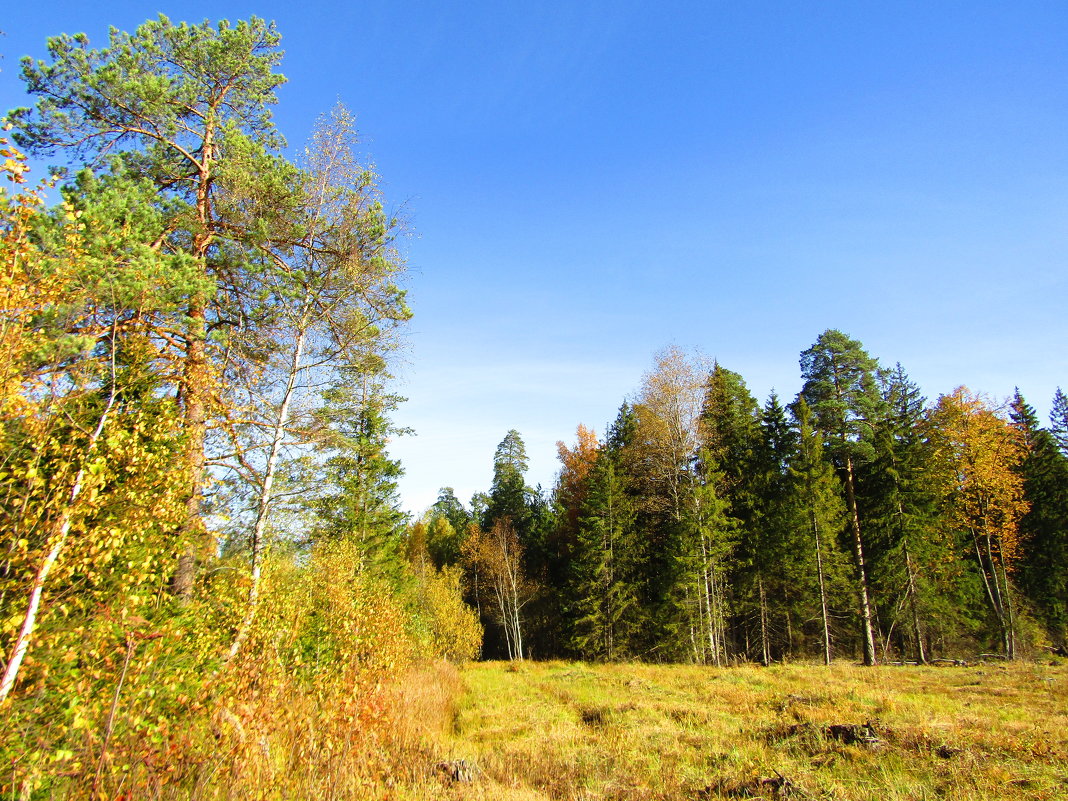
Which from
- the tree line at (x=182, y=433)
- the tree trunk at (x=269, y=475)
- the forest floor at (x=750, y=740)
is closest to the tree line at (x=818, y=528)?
the forest floor at (x=750, y=740)

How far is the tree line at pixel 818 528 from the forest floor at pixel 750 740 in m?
8.47

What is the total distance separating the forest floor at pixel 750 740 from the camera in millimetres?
6930

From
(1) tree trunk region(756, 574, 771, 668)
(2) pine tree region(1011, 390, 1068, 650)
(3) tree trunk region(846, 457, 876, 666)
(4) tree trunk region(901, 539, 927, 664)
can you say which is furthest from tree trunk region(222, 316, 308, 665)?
(2) pine tree region(1011, 390, 1068, 650)

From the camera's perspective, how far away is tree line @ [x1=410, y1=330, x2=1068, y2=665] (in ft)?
80.4

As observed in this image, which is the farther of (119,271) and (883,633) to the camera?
(883,633)

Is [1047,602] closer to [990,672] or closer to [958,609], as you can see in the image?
[958,609]

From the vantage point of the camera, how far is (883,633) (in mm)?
30938

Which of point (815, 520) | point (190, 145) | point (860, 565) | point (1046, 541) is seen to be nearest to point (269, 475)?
point (190, 145)

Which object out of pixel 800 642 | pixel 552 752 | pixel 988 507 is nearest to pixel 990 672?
pixel 988 507

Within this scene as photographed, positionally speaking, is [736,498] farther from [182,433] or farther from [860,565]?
[182,433]

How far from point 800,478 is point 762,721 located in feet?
55.5

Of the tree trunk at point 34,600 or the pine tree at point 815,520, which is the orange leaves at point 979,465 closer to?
the pine tree at point 815,520

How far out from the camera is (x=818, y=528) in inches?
958

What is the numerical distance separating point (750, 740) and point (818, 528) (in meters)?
17.6
